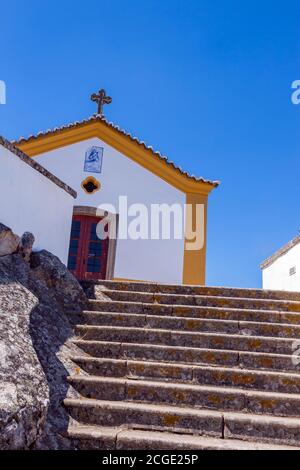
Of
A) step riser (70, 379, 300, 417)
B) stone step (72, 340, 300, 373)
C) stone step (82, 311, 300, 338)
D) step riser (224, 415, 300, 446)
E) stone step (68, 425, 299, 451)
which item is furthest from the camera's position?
stone step (82, 311, 300, 338)

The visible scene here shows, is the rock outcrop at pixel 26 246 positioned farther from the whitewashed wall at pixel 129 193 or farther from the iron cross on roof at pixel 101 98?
the iron cross on roof at pixel 101 98

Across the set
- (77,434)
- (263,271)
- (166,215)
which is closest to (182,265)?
(166,215)

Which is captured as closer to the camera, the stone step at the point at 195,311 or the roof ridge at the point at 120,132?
the stone step at the point at 195,311

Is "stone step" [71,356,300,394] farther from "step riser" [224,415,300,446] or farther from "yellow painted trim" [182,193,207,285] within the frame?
"yellow painted trim" [182,193,207,285]

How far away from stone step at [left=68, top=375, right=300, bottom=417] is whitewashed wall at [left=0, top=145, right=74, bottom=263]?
7.77 feet

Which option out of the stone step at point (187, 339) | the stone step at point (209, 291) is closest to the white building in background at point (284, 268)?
the stone step at point (209, 291)

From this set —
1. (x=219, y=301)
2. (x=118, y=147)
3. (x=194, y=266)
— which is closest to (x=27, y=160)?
(x=219, y=301)

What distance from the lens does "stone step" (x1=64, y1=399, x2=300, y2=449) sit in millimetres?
3385

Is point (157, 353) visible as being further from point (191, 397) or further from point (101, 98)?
point (101, 98)

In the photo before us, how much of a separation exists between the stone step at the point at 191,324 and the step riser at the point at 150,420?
1.60m

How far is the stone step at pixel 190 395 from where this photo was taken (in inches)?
146

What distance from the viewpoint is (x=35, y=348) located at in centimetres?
377

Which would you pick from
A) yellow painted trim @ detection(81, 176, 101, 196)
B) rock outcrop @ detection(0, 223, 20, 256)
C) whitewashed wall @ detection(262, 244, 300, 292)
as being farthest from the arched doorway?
rock outcrop @ detection(0, 223, 20, 256)

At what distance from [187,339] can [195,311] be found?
0.67 meters
